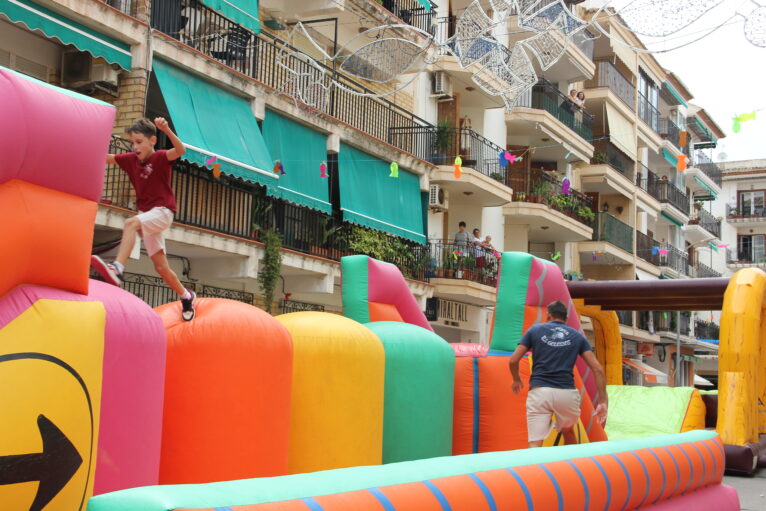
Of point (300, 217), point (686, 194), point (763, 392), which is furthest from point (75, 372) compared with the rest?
point (686, 194)

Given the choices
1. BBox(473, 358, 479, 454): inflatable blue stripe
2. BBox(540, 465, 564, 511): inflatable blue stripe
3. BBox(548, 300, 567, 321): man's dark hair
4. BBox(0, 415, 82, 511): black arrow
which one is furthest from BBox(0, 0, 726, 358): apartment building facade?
BBox(0, 415, 82, 511): black arrow

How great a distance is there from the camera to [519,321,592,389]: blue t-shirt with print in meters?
8.12

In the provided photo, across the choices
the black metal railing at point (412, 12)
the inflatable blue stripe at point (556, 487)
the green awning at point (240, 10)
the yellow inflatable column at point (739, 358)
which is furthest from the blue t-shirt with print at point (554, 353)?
the black metal railing at point (412, 12)

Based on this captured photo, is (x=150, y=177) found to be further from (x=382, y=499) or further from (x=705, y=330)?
(x=705, y=330)

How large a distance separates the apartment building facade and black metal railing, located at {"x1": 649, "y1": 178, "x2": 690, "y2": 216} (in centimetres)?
571

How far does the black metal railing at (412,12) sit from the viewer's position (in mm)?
24656

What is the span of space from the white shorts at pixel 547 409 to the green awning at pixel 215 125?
31.1ft

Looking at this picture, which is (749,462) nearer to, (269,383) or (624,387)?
(624,387)

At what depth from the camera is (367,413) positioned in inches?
268

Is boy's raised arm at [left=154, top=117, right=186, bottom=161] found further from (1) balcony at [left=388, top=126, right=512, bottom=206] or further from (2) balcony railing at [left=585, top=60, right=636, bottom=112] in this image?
(2) balcony railing at [left=585, top=60, right=636, bottom=112]

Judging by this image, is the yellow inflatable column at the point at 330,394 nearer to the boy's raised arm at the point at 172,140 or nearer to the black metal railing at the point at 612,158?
the boy's raised arm at the point at 172,140

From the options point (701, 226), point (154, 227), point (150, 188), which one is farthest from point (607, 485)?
point (701, 226)

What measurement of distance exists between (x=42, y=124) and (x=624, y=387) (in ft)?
42.1

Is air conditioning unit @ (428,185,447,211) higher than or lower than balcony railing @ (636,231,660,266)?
lower
